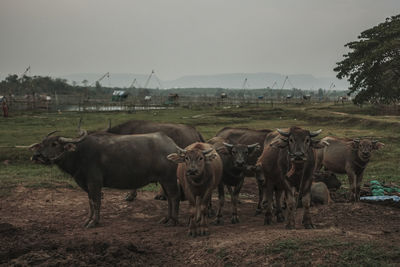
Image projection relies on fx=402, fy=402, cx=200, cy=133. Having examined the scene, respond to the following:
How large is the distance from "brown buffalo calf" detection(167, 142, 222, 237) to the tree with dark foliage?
61.7ft

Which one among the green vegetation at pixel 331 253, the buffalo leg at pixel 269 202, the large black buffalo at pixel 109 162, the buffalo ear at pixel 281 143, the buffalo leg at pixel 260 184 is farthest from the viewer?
the buffalo leg at pixel 260 184

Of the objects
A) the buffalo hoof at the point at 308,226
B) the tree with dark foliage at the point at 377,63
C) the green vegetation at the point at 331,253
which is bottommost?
the buffalo hoof at the point at 308,226

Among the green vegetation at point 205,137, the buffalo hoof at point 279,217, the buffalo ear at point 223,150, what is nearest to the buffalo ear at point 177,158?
the buffalo ear at point 223,150

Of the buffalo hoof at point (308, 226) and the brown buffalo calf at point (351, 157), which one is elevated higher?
the brown buffalo calf at point (351, 157)

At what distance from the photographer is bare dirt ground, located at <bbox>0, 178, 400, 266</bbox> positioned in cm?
618

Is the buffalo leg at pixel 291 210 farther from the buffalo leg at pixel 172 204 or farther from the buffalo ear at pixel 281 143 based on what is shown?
the buffalo leg at pixel 172 204

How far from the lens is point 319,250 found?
600 cm

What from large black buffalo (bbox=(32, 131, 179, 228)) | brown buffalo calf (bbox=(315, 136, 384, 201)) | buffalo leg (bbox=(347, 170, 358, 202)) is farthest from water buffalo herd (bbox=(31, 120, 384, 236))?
brown buffalo calf (bbox=(315, 136, 384, 201))

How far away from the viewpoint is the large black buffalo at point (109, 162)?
29.2ft

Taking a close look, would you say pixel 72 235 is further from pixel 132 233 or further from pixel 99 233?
pixel 132 233

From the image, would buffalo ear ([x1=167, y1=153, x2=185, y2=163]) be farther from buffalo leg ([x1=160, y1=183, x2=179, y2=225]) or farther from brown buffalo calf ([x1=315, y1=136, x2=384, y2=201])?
brown buffalo calf ([x1=315, y1=136, x2=384, y2=201])

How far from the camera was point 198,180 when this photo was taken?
26.0 feet

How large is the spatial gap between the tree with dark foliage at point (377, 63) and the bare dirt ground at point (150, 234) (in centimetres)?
1719

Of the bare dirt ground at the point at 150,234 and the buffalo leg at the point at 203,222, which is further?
the buffalo leg at the point at 203,222
